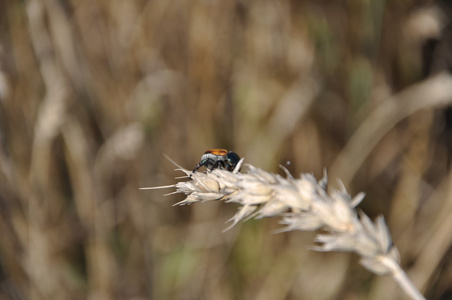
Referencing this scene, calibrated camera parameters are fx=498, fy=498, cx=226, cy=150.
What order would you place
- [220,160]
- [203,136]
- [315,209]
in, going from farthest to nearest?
[203,136] → [220,160] → [315,209]

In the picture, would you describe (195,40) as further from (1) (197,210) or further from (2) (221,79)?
(1) (197,210)

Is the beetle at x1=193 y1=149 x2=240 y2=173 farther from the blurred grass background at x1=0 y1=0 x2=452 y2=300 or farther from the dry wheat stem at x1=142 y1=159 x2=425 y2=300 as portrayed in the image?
the blurred grass background at x1=0 y1=0 x2=452 y2=300

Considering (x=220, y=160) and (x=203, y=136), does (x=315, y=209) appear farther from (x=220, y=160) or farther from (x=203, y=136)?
(x=203, y=136)

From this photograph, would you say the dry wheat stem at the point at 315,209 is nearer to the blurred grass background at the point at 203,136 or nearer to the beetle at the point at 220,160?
the beetle at the point at 220,160

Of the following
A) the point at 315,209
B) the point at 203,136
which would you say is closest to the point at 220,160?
the point at 315,209

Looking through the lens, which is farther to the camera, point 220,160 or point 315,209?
point 220,160

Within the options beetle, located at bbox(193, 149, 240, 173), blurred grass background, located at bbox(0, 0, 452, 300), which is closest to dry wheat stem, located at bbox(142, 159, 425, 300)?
beetle, located at bbox(193, 149, 240, 173)

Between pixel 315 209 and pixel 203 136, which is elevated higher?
pixel 315 209

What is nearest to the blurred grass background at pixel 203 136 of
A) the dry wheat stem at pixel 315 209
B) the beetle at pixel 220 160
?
the beetle at pixel 220 160
